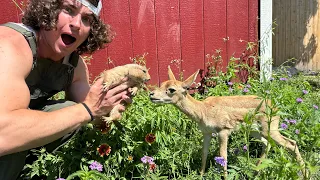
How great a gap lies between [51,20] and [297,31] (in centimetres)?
800

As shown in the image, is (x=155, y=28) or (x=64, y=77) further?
(x=155, y=28)

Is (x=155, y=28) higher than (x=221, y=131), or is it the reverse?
(x=155, y=28)

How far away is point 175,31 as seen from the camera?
5180 millimetres

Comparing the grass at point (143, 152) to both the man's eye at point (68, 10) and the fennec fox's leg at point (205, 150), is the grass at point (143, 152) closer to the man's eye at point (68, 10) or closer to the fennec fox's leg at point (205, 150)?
the fennec fox's leg at point (205, 150)

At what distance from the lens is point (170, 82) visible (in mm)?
3383

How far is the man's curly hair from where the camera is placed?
96.7 inches

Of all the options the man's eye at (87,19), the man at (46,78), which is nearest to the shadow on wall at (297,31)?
the man at (46,78)

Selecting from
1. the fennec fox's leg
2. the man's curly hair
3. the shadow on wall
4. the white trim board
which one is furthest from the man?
the shadow on wall

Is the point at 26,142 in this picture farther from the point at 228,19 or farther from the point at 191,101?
the point at 228,19

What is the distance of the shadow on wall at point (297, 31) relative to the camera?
359 inches

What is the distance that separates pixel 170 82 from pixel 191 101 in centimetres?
28

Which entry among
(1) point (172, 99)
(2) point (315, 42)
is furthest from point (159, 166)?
(2) point (315, 42)

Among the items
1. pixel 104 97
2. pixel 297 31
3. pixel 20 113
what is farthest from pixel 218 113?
pixel 297 31

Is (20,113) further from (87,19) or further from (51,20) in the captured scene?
(87,19)
